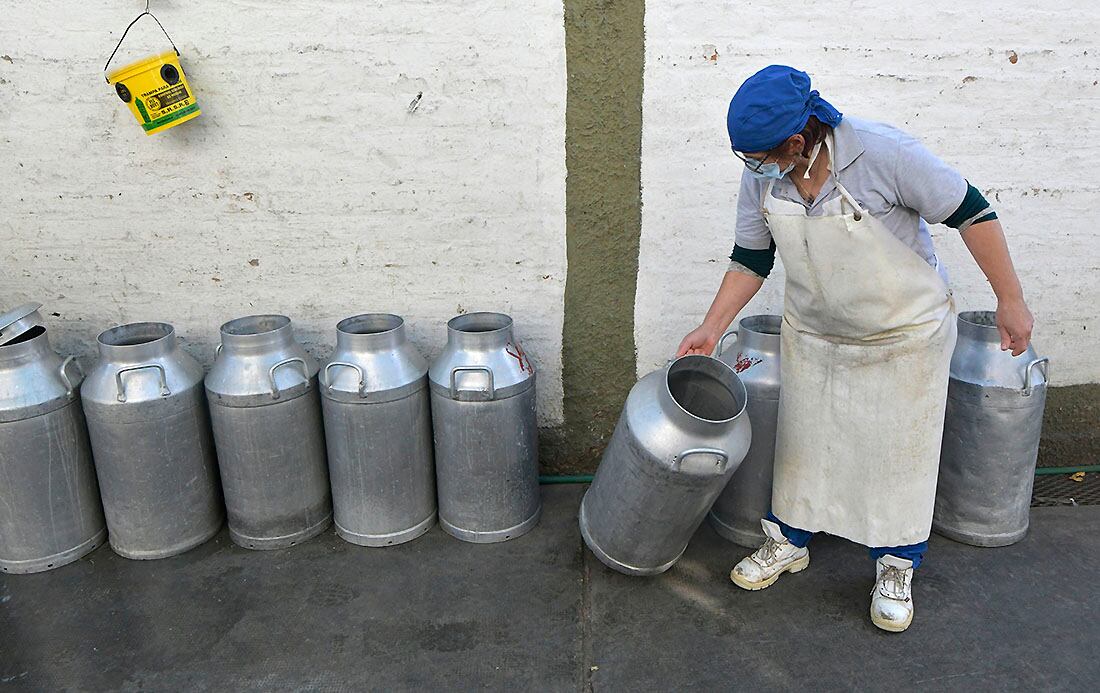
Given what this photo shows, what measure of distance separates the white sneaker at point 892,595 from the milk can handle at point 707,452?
28.8 inches

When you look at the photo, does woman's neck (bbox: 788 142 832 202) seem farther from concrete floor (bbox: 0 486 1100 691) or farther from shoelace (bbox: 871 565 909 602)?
concrete floor (bbox: 0 486 1100 691)

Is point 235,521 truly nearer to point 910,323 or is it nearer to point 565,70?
point 565,70

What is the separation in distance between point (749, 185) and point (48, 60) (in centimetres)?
271

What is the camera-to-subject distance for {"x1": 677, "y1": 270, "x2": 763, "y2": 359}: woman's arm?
265cm

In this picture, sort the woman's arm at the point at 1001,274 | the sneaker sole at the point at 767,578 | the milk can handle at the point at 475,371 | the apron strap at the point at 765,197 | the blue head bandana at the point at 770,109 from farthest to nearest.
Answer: the milk can handle at the point at 475,371
the sneaker sole at the point at 767,578
the apron strap at the point at 765,197
the woman's arm at the point at 1001,274
the blue head bandana at the point at 770,109

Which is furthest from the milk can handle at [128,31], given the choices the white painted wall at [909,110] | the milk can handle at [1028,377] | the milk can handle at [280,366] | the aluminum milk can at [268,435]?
the milk can handle at [1028,377]

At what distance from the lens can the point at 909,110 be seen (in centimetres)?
308

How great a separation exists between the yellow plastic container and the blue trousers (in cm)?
276

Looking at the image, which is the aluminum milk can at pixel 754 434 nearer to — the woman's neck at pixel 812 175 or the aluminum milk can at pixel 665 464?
the aluminum milk can at pixel 665 464

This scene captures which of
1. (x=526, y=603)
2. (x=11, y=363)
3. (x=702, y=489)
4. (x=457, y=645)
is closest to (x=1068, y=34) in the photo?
(x=702, y=489)

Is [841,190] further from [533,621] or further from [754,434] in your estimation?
[533,621]

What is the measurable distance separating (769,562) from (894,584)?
427 mm

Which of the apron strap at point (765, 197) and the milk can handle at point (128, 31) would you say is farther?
the milk can handle at point (128, 31)

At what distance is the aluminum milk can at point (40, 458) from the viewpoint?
2.83m
